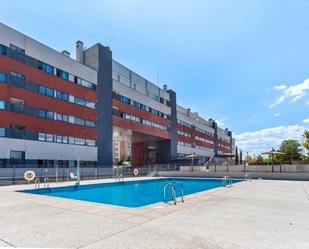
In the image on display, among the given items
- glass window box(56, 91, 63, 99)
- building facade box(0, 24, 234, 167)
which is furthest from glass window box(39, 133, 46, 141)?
glass window box(56, 91, 63, 99)

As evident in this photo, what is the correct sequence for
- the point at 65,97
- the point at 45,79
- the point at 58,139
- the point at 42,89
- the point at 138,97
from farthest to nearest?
the point at 138,97, the point at 65,97, the point at 58,139, the point at 45,79, the point at 42,89

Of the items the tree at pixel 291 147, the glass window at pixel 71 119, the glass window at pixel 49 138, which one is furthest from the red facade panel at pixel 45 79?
the tree at pixel 291 147

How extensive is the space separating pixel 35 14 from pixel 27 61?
36.8 feet

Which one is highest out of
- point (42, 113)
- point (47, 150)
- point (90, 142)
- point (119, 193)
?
point (42, 113)

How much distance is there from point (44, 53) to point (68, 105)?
265 inches

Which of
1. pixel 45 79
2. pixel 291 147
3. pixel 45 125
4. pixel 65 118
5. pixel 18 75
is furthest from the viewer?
pixel 291 147

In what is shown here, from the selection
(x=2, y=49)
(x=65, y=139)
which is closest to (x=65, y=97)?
(x=65, y=139)

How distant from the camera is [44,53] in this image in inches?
1083

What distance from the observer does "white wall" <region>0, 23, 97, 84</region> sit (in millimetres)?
23844

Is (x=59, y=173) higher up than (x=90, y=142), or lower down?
lower down

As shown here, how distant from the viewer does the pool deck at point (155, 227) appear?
14.9 feet

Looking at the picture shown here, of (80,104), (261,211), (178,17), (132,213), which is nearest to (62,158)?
(80,104)

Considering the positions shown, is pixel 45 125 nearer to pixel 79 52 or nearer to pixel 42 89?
pixel 42 89

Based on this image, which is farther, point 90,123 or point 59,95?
point 90,123
